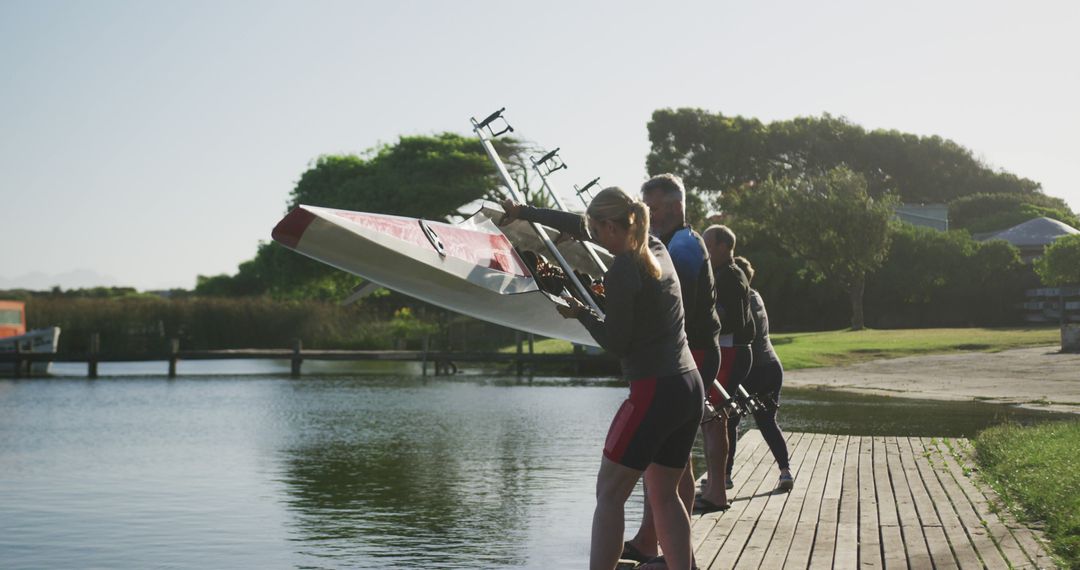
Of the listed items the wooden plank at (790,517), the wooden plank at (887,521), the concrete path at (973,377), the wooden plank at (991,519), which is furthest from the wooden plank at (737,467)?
the concrete path at (973,377)

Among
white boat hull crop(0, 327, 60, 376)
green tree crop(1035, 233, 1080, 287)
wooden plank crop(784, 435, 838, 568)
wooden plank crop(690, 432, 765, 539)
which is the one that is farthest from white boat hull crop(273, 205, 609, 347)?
white boat hull crop(0, 327, 60, 376)

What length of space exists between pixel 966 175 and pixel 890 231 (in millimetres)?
33272

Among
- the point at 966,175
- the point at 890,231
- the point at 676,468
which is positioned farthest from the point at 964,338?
the point at 966,175

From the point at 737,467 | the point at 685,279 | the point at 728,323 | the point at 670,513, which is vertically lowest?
the point at 737,467

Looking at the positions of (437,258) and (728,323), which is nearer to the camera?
(437,258)

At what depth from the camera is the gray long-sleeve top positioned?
14.4 feet

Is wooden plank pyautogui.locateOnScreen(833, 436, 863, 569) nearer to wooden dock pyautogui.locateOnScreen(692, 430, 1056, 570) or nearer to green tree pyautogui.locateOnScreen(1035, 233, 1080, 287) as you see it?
wooden dock pyautogui.locateOnScreen(692, 430, 1056, 570)

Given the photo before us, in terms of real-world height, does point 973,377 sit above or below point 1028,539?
above

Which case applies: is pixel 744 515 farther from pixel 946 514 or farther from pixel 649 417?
pixel 649 417

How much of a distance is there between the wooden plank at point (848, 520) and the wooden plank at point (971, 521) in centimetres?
63

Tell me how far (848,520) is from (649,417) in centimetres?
330

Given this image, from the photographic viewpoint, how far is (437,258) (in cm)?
668

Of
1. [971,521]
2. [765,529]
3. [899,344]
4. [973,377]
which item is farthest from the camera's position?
[899,344]

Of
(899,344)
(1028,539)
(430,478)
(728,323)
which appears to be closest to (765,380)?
(728,323)
